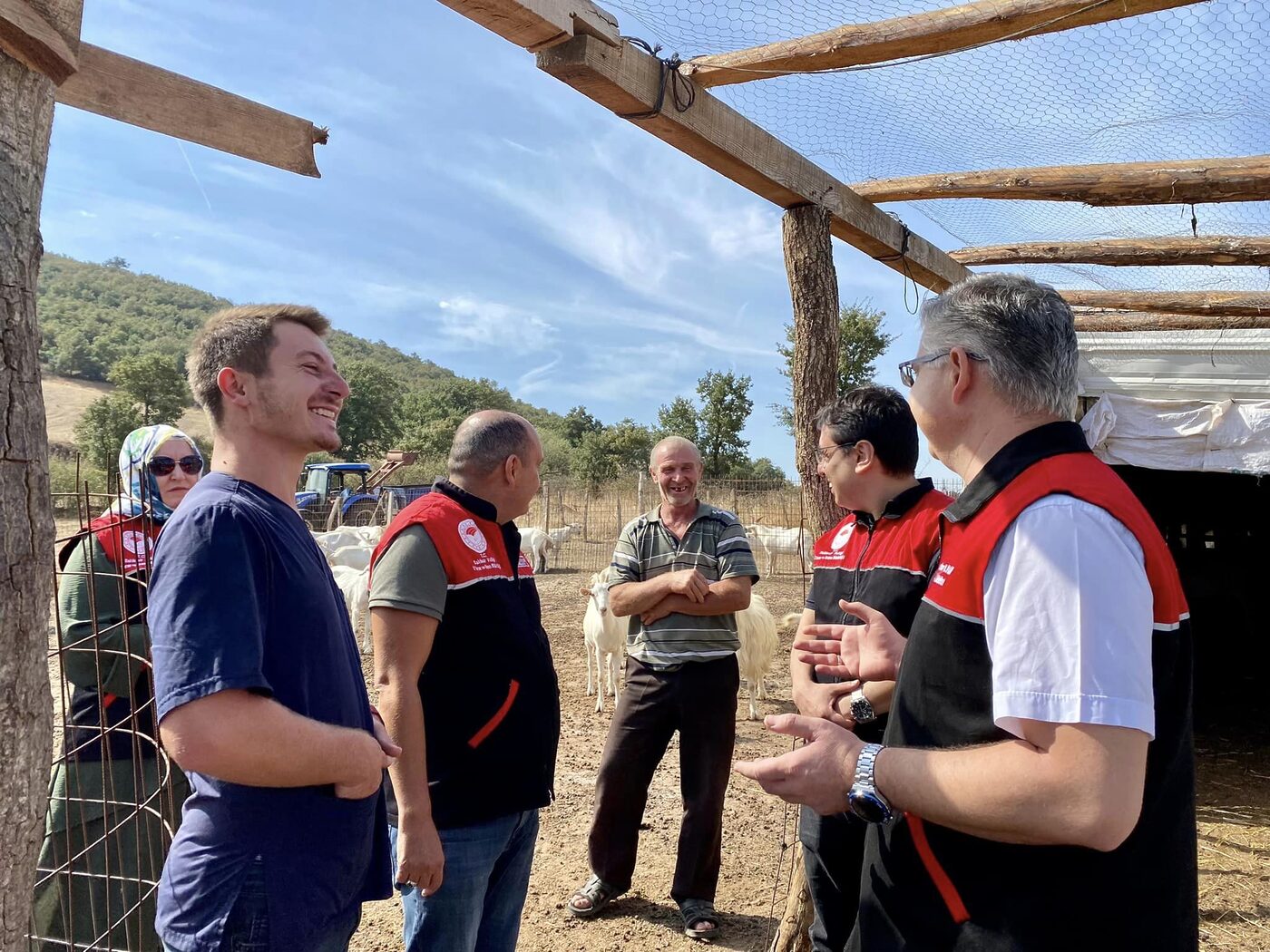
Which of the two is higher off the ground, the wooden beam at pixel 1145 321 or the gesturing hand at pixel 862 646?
the wooden beam at pixel 1145 321

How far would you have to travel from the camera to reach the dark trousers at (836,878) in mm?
2748

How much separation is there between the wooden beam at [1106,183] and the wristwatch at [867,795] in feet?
13.2

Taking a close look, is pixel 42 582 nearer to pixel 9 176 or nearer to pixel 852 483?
pixel 9 176

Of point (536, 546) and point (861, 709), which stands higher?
point (861, 709)

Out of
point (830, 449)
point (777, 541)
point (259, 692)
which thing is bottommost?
point (777, 541)

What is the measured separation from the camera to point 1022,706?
4.12 ft

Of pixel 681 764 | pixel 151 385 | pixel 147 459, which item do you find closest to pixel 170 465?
pixel 147 459

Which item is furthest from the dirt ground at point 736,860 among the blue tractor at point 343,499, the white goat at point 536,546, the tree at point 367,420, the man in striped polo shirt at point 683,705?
the tree at point 367,420

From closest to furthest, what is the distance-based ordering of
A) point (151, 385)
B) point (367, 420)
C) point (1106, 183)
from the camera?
point (1106, 183) → point (151, 385) → point (367, 420)

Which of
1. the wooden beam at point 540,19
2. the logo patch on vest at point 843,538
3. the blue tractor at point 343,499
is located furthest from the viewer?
the blue tractor at point 343,499

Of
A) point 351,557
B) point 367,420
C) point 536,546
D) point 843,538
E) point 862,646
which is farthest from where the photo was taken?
point 367,420

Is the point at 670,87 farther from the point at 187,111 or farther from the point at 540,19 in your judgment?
the point at 187,111

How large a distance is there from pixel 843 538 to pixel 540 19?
6.82 ft

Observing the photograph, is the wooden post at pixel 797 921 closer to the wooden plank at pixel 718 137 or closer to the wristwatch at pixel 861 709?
the wristwatch at pixel 861 709
